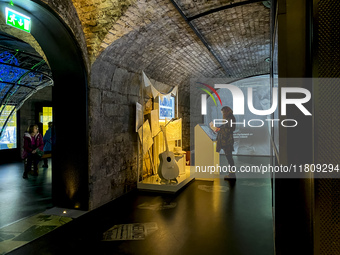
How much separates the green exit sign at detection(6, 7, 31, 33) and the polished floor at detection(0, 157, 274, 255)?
263 cm

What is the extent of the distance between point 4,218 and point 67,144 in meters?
1.34

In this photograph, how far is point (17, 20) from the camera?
326cm

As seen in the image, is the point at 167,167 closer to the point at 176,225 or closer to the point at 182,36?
the point at 176,225

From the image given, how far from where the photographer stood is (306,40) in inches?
64.6

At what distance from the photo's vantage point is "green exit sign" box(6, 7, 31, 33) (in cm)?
314

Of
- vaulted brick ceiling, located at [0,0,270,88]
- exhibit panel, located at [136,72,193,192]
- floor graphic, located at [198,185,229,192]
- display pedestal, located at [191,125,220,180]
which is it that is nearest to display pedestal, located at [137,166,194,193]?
exhibit panel, located at [136,72,193,192]

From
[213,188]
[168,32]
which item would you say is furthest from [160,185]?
[168,32]

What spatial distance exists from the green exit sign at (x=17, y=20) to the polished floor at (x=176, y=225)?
104 inches

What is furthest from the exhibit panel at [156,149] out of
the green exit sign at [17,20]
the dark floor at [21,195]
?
the green exit sign at [17,20]

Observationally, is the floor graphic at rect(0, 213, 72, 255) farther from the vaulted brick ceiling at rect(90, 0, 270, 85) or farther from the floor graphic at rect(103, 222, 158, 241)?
the vaulted brick ceiling at rect(90, 0, 270, 85)

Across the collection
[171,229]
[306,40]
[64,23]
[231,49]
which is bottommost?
[171,229]

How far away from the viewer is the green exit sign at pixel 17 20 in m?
3.14

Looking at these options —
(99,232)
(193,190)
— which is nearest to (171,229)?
(99,232)

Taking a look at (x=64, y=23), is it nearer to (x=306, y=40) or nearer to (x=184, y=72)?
(x=306, y=40)
